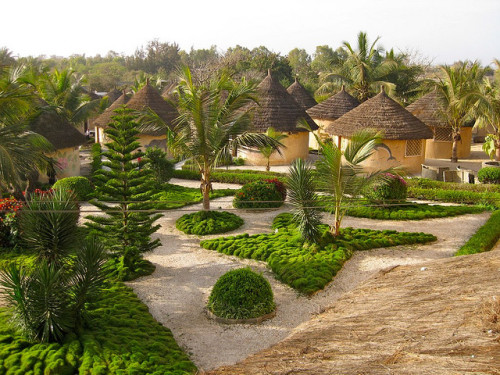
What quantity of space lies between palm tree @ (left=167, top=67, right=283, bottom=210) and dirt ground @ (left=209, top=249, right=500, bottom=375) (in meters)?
7.69

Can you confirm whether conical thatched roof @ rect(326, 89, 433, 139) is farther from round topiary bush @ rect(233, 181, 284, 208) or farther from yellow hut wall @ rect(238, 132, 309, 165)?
round topiary bush @ rect(233, 181, 284, 208)

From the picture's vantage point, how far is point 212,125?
15.4 metres

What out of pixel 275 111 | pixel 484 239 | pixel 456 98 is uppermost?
pixel 456 98

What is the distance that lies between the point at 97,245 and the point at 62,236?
1446 millimetres

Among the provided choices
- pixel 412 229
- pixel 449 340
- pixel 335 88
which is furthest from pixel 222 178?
pixel 335 88

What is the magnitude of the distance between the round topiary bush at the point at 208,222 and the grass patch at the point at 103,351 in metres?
6.13

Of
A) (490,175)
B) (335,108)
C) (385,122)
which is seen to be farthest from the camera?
(335,108)

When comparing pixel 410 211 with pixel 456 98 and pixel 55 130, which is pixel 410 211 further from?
pixel 55 130

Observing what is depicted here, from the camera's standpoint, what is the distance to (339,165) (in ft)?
43.2

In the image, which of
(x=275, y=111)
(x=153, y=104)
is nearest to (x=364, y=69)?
(x=275, y=111)

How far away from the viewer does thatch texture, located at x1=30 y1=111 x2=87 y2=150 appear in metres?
22.5

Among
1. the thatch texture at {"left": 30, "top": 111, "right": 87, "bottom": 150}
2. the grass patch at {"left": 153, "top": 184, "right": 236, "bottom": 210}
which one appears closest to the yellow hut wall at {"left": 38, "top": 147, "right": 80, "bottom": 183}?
the thatch texture at {"left": 30, "top": 111, "right": 87, "bottom": 150}

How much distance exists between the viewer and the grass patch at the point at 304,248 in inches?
467

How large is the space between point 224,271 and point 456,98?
18.9 metres
